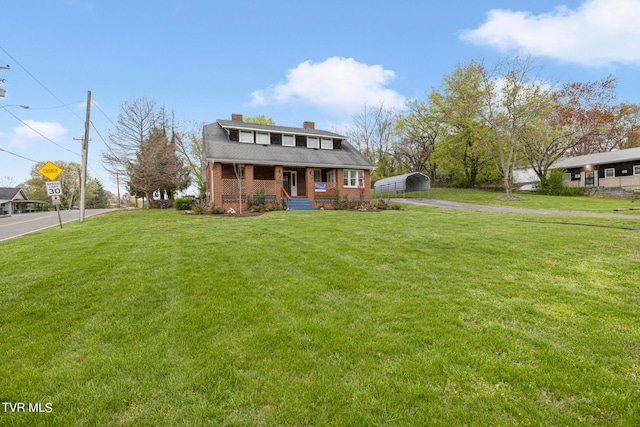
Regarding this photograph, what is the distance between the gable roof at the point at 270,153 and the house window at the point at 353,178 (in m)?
0.64

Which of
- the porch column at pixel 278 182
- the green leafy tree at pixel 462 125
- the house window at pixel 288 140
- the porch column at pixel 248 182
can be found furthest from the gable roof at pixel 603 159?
the porch column at pixel 248 182

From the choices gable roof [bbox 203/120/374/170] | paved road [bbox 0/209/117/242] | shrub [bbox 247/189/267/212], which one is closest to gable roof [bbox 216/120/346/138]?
gable roof [bbox 203/120/374/170]

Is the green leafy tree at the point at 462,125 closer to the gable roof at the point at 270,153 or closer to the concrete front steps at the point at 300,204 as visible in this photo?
the gable roof at the point at 270,153

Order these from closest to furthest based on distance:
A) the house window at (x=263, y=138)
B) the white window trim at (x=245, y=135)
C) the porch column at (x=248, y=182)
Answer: the porch column at (x=248, y=182) → the white window trim at (x=245, y=135) → the house window at (x=263, y=138)

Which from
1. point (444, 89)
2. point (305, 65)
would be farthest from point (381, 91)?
point (305, 65)

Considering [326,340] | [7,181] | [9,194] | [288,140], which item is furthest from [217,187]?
[7,181]

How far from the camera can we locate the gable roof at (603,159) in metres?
26.5

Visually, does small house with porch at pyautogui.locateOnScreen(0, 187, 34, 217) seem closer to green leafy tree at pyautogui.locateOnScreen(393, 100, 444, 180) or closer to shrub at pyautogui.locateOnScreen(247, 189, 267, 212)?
shrub at pyautogui.locateOnScreen(247, 189, 267, 212)

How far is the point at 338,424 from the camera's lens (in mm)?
1895

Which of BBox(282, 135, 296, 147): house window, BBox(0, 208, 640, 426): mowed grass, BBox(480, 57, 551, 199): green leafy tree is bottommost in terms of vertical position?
BBox(0, 208, 640, 426): mowed grass

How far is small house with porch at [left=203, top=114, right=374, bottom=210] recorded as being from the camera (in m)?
18.6

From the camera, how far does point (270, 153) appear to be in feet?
67.2

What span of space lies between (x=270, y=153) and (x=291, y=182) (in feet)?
10.1

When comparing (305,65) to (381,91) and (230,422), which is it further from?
(230,422)
